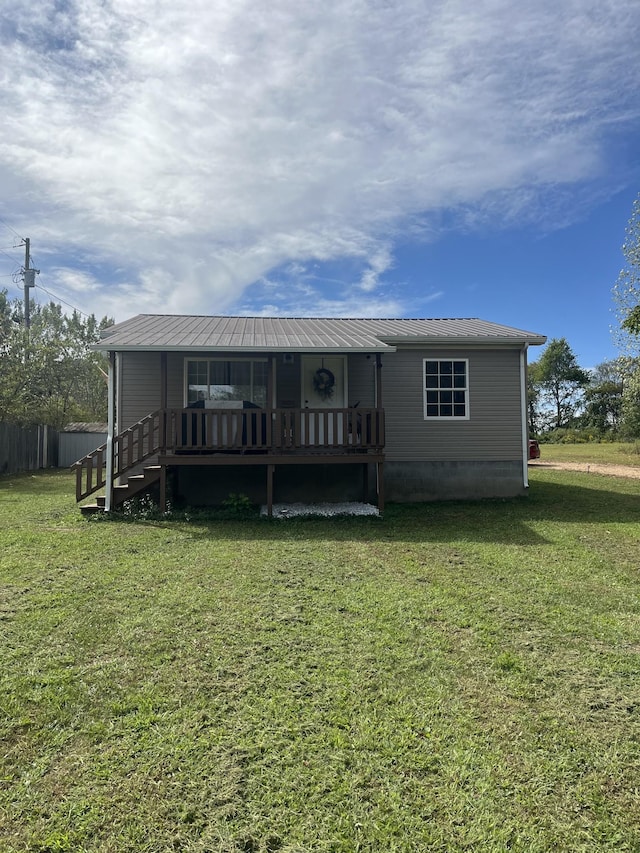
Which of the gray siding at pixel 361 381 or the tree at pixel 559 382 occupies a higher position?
the tree at pixel 559 382

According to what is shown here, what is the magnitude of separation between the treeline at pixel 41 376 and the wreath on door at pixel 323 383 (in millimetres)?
7650

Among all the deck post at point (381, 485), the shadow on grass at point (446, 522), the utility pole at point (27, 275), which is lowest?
the shadow on grass at point (446, 522)

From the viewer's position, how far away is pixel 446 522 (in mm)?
8180

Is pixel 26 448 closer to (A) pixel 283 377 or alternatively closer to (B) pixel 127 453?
(B) pixel 127 453

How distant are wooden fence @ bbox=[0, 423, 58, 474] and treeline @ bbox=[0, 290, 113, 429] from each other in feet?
2.90

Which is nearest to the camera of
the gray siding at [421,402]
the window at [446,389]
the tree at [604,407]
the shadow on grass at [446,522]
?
the shadow on grass at [446,522]

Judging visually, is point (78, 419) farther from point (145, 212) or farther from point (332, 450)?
point (332, 450)

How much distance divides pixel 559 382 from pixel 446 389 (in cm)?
4058

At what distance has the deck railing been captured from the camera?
848cm

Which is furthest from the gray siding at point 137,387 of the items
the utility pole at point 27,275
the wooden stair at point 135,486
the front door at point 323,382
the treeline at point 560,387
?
the treeline at point 560,387

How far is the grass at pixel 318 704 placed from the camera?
1.92m

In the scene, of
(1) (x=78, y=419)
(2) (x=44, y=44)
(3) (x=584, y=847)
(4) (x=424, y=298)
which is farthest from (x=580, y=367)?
(3) (x=584, y=847)

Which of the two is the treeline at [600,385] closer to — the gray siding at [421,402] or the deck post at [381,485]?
the gray siding at [421,402]

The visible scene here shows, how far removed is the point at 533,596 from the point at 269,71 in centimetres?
942
